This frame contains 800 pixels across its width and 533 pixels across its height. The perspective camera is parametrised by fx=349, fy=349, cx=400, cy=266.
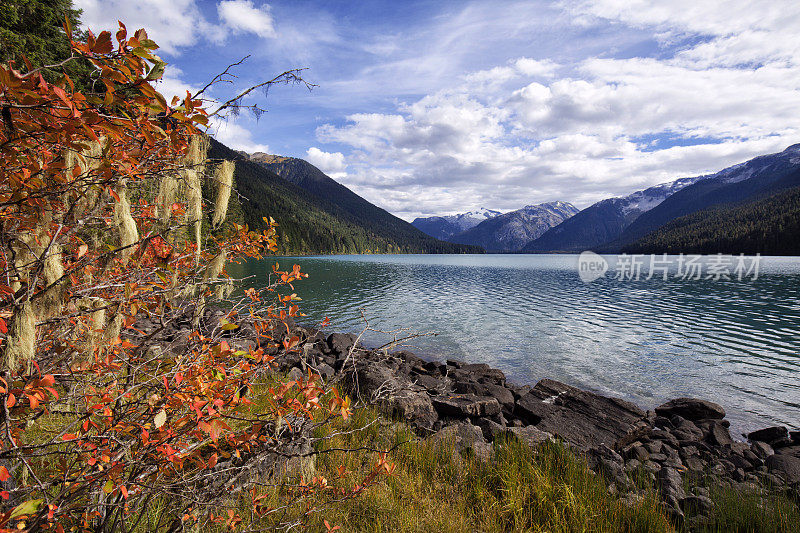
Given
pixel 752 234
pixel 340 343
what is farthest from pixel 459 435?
Result: pixel 752 234

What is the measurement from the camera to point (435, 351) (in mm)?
21469

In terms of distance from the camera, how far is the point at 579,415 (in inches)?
460

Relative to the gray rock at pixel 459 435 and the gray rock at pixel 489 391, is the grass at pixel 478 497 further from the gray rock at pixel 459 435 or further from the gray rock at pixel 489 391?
the gray rock at pixel 489 391

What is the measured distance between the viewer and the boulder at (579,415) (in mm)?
10336

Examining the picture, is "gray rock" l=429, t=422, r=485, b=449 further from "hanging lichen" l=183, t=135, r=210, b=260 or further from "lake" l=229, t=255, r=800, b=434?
"lake" l=229, t=255, r=800, b=434

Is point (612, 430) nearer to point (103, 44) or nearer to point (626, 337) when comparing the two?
point (103, 44)

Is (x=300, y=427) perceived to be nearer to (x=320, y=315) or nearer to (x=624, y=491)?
(x=624, y=491)

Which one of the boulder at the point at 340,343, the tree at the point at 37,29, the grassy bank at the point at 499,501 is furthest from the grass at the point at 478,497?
the tree at the point at 37,29

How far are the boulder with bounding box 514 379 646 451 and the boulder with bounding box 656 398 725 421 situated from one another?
4.18 feet

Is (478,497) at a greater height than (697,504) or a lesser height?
greater

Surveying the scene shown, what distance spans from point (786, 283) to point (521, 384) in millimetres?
62256

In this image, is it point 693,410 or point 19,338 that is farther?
point 693,410

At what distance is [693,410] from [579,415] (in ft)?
16.8

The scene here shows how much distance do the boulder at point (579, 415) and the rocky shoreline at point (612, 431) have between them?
3 cm
